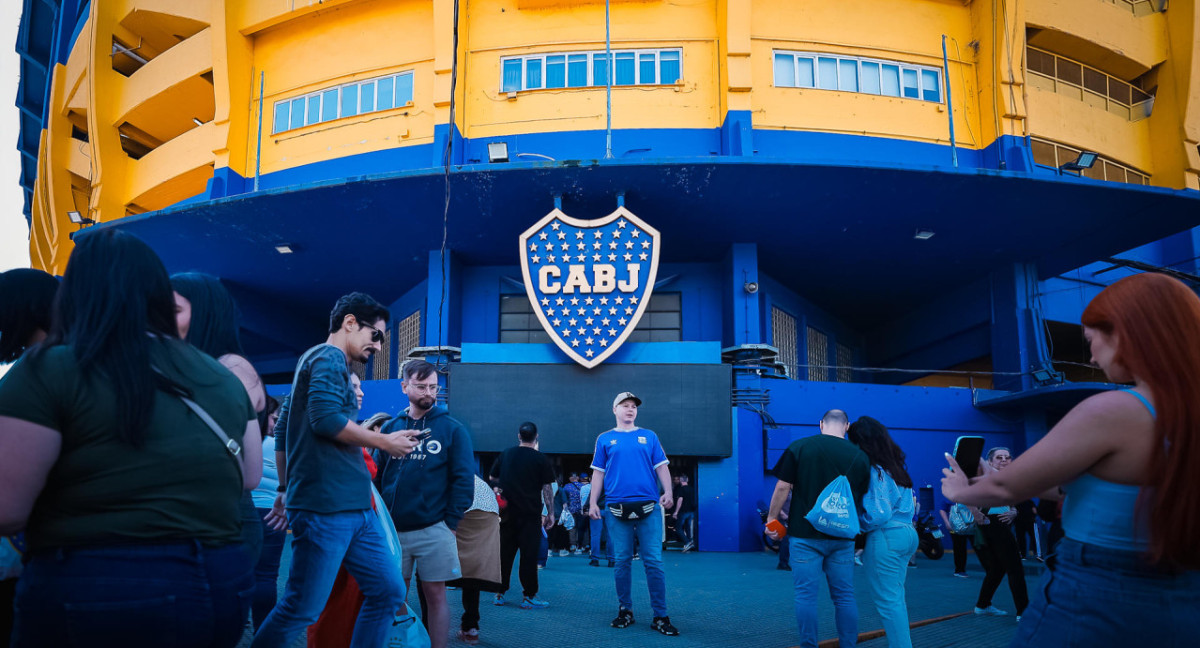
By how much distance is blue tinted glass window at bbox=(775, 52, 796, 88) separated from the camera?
16.7 meters

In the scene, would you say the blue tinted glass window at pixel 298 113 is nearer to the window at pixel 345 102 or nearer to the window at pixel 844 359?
the window at pixel 345 102

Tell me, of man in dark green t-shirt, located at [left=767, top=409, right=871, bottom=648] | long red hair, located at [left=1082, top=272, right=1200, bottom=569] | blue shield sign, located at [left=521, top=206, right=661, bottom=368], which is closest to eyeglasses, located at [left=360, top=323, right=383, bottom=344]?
man in dark green t-shirt, located at [left=767, top=409, right=871, bottom=648]

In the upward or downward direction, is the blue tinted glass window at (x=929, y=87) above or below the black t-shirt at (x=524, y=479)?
above

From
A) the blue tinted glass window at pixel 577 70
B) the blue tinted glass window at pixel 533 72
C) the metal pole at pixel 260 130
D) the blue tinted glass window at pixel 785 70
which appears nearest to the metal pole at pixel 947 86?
the blue tinted glass window at pixel 785 70

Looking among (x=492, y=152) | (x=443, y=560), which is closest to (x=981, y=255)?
(x=492, y=152)

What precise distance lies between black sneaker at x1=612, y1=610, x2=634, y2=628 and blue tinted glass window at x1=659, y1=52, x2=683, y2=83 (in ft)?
42.1

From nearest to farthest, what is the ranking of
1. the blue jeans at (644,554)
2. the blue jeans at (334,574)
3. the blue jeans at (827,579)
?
the blue jeans at (334,574) → the blue jeans at (827,579) → the blue jeans at (644,554)

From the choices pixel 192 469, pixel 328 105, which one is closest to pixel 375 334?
pixel 192 469

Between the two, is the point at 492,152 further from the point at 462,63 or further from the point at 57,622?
the point at 57,622

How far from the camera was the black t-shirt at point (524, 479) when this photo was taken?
7656 millimetres

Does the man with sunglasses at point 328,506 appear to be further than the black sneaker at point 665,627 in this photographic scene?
No

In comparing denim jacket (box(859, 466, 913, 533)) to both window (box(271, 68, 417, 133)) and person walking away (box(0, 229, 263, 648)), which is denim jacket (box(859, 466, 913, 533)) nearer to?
person walking away (box(0, 229, 263, 648))

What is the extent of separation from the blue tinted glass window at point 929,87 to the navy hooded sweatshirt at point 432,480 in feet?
51.6

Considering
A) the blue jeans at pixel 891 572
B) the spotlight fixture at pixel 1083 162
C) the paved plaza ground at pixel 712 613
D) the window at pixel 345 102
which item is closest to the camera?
the blue jeans at pixel 891 572
